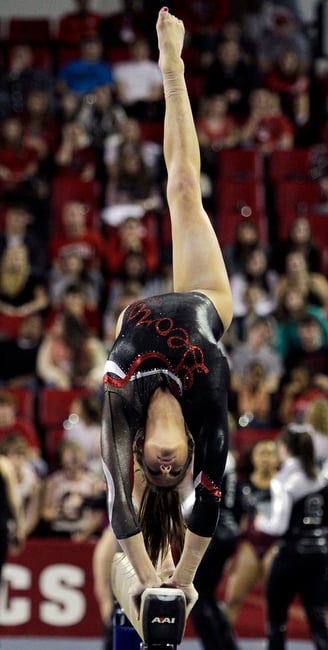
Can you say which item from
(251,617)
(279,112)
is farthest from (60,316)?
(279,112)

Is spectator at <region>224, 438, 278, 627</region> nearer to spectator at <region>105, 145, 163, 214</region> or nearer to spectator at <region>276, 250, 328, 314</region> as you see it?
spectator at <region>276, 250, 328, 314</region>

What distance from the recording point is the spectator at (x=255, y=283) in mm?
9086

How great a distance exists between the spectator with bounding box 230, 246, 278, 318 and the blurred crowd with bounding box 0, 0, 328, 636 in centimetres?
2

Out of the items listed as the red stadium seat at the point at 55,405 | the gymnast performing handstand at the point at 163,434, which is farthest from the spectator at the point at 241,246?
the gymnast performing handstand at the point at 163,434

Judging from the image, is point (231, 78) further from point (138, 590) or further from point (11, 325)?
point (138, 590)

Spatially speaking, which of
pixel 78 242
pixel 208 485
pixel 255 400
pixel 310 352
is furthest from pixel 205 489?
pixel 78 242

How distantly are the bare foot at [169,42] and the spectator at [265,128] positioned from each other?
6279 millimetres

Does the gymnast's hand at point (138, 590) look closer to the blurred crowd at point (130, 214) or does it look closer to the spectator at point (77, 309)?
the blurred crowd at point (130, 214)

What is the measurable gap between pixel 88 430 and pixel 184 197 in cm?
372

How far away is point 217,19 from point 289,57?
145cm

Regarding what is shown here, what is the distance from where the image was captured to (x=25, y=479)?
7.45m

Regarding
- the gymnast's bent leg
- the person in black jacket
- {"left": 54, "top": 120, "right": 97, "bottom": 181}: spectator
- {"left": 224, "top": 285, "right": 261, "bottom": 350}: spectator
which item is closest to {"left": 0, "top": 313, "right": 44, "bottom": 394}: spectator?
{"left": 224, "top": 285, "right": 261, "bottom": 350}: spectator

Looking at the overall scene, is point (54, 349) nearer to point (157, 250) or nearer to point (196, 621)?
point (157, 250)

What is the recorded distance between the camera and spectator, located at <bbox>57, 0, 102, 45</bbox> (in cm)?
1172
